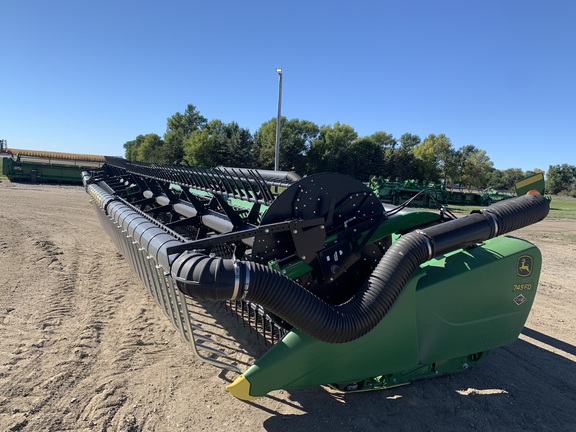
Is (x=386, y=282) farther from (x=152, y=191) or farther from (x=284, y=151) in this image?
(x=284, y=151)

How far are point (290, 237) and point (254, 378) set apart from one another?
105 centimetres

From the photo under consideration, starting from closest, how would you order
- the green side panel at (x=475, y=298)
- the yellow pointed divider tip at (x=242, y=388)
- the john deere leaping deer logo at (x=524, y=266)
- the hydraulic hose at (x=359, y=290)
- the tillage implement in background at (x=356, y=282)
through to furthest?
the hydraulic hose at (x=359, y=290) < the tillage implement in background at (x=356, y=282) < the yellow pointed divider tip at (x=242, y=388) < the green side panel at (x=475, y=298) < the john deere leaping deer logo at (x=524, y=266)

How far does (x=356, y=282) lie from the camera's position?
3.23m

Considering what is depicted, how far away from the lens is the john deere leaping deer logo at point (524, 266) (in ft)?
11.1

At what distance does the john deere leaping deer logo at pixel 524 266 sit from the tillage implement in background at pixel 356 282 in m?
0.01

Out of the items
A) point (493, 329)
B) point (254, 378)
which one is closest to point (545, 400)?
point (493, 329)

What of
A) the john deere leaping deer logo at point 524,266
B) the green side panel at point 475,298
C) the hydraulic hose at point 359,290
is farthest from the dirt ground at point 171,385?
the john deere leaping deer logo at point 524,266

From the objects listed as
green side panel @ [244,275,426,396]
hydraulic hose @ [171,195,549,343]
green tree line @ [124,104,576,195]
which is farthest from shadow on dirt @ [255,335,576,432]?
green tree line @ [124,104,576,195]

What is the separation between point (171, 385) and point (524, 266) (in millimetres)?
3365

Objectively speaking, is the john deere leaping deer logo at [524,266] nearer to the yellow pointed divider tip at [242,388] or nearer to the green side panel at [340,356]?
the green side panel at [340,356]

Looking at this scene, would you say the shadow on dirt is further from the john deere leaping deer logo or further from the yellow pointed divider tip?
the john deere leaping deer logo

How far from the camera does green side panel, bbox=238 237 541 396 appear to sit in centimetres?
269

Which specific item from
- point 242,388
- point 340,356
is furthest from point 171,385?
point 340,356

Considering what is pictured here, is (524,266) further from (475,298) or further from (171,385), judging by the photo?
(171,385)
